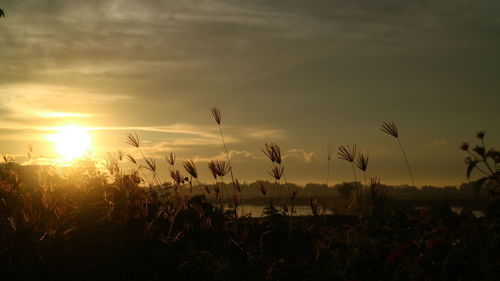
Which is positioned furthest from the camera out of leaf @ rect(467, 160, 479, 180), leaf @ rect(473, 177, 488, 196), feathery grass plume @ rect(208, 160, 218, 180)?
feathery grass plume @ rect(208, 160, 218, 180)

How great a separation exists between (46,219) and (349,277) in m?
4.46

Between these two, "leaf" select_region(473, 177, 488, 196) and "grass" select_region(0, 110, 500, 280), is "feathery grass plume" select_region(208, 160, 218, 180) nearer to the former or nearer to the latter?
"grass" select_region(0, 110, 500, 280)

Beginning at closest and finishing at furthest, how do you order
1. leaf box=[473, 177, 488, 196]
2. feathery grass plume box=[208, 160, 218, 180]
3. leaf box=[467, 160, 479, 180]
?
leaf box=[473, 177, 488, 196]
leaf box=[467, 160, 479, 180]
feathery grass plume box=[208, 160, 218, 180]

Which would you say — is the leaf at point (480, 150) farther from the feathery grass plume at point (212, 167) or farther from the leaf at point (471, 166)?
the feathery grass plume at point (212, 167)

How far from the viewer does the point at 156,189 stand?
8445 millimetres

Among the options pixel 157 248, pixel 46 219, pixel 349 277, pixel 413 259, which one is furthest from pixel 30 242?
pixel 413 259

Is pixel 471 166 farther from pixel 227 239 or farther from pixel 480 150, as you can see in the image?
pixel 227 239

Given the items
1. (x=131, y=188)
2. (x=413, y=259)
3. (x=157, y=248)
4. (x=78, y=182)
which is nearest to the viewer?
(x=413, y=259)

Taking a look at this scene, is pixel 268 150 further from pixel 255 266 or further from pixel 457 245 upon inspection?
pixel 457 245

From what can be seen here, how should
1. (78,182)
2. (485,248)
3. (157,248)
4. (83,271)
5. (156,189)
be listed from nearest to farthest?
(485,248)
(83,271)
(157,248)
(78,182)
(156,189)

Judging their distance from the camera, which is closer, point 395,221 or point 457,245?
point 457,245

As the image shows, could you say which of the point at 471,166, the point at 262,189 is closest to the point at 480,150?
the point at 471,166

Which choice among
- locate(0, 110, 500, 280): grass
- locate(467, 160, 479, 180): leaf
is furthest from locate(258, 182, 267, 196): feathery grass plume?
locate(467, 160, 479, 180): leaf

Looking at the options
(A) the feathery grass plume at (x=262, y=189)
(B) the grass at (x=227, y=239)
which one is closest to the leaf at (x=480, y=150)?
(B) the grass at (x=227, y=239)
